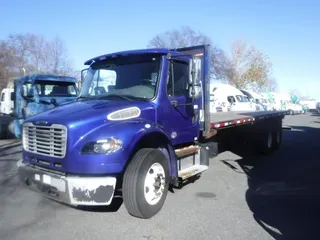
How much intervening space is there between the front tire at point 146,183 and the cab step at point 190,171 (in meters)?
0.52

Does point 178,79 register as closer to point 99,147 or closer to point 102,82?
point 102,82

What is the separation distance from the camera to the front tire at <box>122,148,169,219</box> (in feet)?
13.0

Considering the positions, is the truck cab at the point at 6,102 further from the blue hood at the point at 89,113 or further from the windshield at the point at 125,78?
the blue hood at the point at 89,113

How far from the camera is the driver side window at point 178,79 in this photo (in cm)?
489

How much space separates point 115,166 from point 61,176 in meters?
0.69

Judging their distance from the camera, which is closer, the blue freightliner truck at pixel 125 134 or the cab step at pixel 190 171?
the blue freightliner truck at pixel 125 134

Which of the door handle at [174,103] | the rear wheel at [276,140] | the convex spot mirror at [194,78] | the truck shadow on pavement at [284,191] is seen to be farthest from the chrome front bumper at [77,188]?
the rear wheel at [276,140]

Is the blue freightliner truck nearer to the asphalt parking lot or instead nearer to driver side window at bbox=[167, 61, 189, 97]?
driver side window at bbox=[167, 61, 189, 97]

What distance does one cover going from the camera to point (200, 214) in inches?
176

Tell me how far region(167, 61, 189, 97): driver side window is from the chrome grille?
189 cm

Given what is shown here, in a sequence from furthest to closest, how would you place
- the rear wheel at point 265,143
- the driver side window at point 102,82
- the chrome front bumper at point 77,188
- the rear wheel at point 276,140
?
the rear wheel at point 276,140 < the rear wheel at point 265,143 < the driver side window at point 102,82 < the chrome front bumper at point 77,188

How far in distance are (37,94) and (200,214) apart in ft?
25.6

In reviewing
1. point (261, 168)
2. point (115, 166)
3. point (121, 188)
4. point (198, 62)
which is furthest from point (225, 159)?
point (115, 166)

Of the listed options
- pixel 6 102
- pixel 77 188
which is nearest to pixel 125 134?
pixel 77 188
